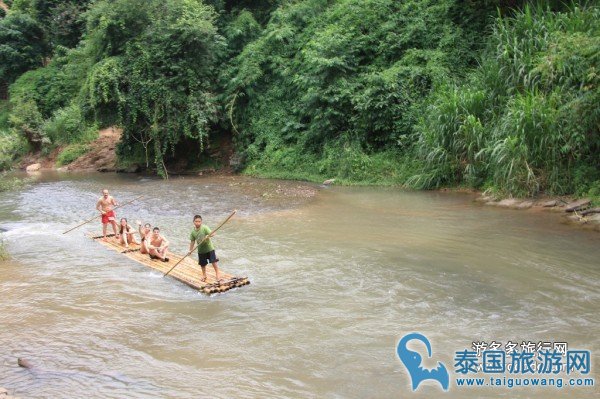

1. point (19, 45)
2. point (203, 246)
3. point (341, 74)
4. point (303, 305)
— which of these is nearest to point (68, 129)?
point (19, 45)

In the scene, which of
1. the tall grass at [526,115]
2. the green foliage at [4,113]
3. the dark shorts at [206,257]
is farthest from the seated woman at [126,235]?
the green foliage at [4,113]

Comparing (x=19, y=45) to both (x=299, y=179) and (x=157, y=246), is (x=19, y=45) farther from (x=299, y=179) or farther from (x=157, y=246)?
(x=157, y=246)

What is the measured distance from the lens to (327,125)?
1866cm

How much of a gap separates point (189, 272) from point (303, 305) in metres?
2.39

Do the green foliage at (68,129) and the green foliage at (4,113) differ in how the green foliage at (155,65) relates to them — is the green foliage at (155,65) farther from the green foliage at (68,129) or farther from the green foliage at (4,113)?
the green foliage at (4,113)

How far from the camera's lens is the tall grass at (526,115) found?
453 inches

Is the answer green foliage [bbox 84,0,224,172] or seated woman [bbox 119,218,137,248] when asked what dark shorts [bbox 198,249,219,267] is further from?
green foliage [bbox 84,0,224,172]

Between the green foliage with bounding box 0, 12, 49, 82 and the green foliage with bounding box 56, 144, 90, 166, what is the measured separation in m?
10.4

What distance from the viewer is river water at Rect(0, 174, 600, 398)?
5199mm

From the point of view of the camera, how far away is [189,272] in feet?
27.8

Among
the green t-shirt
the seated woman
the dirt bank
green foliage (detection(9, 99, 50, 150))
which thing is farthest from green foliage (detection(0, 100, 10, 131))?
the dirt bank

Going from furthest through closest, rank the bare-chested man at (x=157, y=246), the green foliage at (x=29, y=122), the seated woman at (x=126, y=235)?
the green foliage at (x=29, y=122)
the seated woman at (x=126, y=235)
the bare-chested man at (x=157, y=246)

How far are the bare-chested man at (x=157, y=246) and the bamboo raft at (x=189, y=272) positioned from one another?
0.31 ft

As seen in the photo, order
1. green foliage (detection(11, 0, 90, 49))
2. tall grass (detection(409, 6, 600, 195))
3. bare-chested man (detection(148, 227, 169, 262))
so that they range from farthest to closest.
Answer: green foliage (detection(11, 0, 90, 49)), tall grass (detection(409, 6, 600, 195)), bare-chested man (detection(148, 227, 169, 262))
